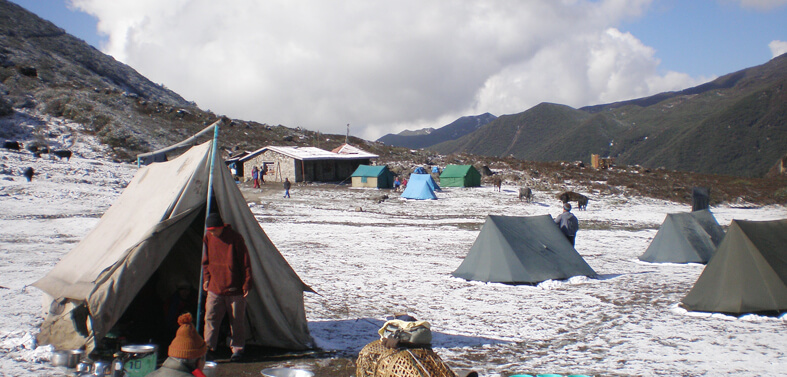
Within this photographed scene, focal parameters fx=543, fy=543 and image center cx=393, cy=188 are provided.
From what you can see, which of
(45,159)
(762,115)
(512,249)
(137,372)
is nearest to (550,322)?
(512,249)

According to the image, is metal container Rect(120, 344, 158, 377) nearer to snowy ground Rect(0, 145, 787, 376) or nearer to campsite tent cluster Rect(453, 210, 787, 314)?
snowy ground Rect(0, 145, 787, 376)

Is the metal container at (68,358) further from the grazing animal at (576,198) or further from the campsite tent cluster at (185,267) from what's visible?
the grazing animal at (576,198)

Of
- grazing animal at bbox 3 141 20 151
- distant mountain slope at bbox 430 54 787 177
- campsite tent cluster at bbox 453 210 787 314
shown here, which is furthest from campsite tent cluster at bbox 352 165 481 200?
distant mountain slope at bbox 430 54 787 177

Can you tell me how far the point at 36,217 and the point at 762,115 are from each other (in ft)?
355

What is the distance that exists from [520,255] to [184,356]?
9.25 metres

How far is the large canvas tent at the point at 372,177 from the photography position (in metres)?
40.9

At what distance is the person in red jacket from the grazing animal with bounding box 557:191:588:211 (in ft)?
95.5

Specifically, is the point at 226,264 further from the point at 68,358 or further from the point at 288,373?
the point at 68,358

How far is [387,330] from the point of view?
521 cm

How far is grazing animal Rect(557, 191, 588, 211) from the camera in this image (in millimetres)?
32719

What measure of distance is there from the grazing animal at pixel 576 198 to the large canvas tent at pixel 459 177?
7.49 m

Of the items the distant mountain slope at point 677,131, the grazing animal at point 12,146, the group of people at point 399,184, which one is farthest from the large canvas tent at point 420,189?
the distant mountain slope at point 677,131

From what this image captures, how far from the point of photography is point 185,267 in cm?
771

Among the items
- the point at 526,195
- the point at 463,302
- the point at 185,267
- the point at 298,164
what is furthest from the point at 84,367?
the point at 298,164
